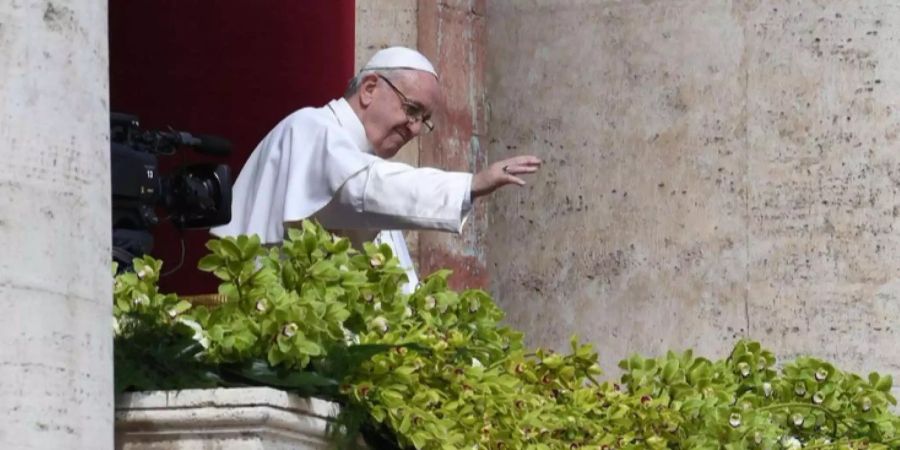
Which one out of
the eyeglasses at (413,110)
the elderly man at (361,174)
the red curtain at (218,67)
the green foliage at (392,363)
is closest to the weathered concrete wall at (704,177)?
the red curtain at (218,67)

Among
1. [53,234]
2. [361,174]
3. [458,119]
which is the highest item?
[53,234]

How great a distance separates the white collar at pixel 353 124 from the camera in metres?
9.10

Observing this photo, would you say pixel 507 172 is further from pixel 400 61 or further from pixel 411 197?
pixel 400 61

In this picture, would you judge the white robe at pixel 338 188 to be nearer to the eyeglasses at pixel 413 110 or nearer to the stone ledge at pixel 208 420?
the eyeglasses at pixel 413 110

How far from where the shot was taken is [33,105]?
633 cm

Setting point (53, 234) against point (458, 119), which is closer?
point (53, 234)

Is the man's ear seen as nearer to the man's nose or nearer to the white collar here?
the white collar

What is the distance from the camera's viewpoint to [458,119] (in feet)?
35.2

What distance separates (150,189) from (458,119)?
3369 millimetres

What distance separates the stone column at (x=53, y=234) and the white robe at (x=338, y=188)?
212 centimetres

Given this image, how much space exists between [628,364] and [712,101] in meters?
2.40

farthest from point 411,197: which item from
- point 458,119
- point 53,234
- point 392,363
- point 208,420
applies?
point 53,234

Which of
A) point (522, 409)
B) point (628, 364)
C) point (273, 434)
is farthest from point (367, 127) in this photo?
point (273, 434)

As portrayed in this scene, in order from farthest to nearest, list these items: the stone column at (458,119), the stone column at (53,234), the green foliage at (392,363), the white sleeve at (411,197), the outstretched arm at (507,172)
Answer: the stone column at (458,119), the white sleeve at (411,197), the outstretched arm at (507,172), the green foliage at (392,363), the stone column at (53,234)
